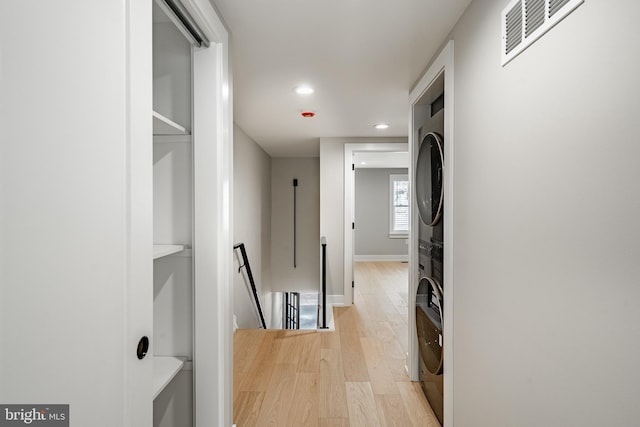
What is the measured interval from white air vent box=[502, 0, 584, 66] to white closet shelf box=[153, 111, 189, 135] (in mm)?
1348

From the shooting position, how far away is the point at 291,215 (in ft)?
21.4

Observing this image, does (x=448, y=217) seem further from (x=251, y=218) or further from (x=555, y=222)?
(x=251, y=218)

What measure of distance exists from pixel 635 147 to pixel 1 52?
4.40ft

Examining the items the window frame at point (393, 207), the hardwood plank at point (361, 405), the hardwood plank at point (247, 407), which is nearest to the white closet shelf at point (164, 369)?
the hardwood plank at point (247, 407)

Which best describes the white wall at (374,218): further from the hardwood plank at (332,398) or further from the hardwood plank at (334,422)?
the hardwood plank at (334,422)

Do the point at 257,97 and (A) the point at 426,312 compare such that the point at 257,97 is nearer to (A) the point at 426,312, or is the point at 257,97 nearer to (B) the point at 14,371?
(A) the point at 426,312

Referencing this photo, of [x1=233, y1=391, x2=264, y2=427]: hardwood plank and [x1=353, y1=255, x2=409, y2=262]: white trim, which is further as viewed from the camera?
[x1=353, y1=255, x2=409, y2=262]: white trim

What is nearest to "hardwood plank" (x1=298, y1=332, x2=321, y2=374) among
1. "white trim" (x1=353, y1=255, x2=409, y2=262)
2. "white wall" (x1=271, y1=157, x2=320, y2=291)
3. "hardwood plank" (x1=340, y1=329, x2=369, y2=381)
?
"hardwood plank" (x1=340, y1=329, x2=369, y2=381)

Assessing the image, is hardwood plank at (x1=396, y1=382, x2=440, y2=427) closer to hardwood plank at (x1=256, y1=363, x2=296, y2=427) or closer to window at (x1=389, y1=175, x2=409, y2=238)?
hardwood plank at (x1=256, y1=363, x2=296, y2=427)

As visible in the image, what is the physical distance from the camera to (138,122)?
0.94 m

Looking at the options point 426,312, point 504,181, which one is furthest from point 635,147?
point 426,312

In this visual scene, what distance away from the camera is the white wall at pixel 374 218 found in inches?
355

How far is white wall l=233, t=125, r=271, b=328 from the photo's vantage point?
4148 mm

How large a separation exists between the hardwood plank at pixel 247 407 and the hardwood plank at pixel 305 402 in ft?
0.75
